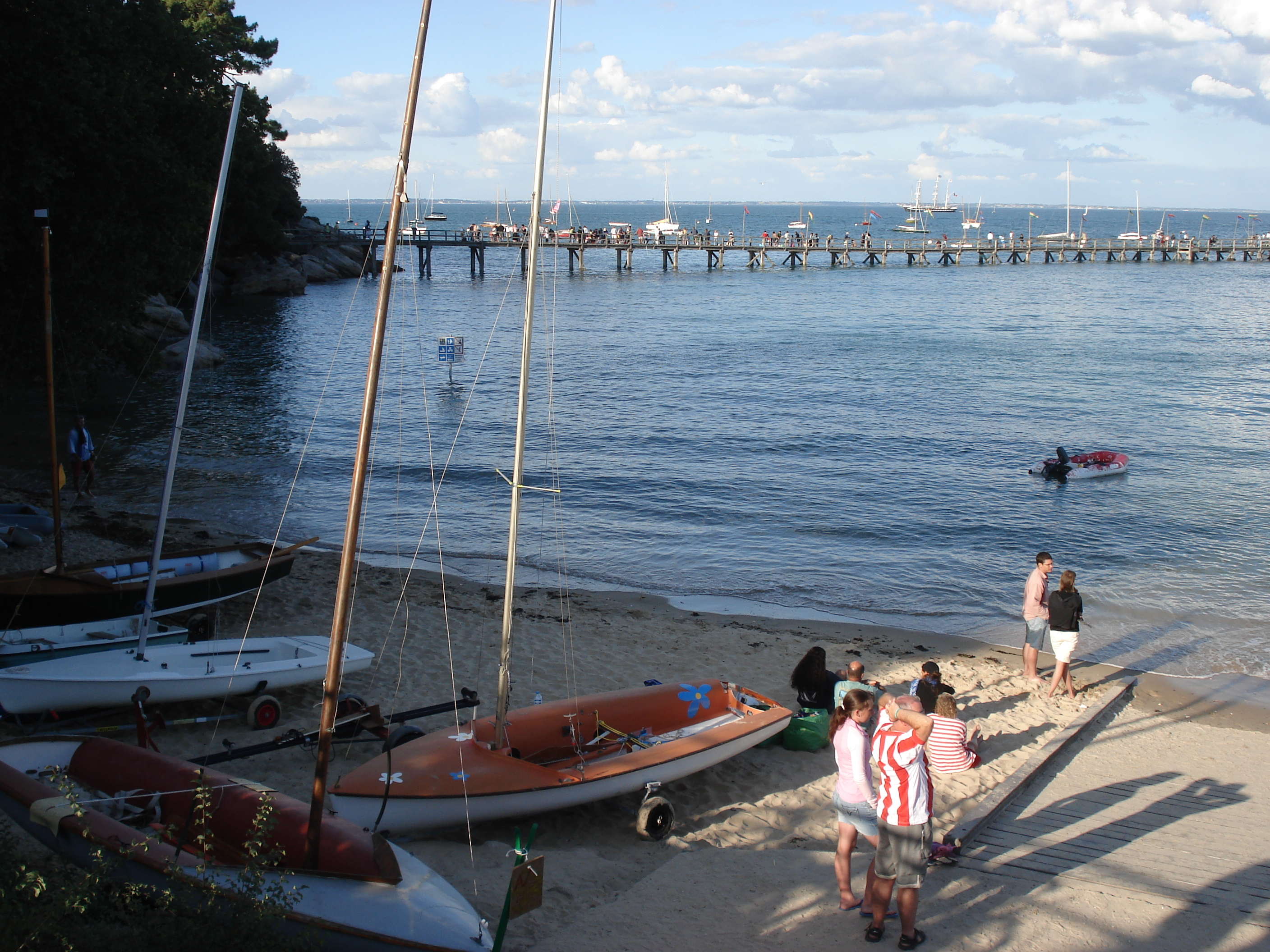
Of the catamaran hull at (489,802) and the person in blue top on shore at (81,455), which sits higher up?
the person in blue top on shore at (81,455)

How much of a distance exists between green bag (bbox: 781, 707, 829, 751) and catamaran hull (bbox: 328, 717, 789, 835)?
1.38 metres

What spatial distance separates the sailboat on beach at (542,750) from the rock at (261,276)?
62683 mm

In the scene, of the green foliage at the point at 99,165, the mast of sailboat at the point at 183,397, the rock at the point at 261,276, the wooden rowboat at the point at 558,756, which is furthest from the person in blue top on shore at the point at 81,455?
the rock at the point at 261,276

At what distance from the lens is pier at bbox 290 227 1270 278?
78250 millimetres

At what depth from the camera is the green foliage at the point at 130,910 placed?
4254 millimetres

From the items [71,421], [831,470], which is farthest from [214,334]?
[831,470]

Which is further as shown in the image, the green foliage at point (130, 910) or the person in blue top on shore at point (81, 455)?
the person in blue top on shore at point (81, 455)

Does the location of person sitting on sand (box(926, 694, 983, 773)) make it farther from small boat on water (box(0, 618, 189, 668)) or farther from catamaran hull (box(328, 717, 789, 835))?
small boat on water (box(0, 618, 189, 668))

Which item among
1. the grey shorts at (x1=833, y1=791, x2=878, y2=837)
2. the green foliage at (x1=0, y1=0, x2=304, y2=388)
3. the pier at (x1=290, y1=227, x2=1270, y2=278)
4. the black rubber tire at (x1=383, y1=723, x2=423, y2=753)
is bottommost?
the black rubber tire at (x1=383, y1=723, x2=423, y2=753)

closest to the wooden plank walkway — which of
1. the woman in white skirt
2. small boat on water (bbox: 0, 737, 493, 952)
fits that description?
the woman in white skirt

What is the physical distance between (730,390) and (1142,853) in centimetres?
3009

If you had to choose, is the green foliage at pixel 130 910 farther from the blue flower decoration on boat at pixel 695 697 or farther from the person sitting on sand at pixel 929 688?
the person sitting on sand at pixel 929 688

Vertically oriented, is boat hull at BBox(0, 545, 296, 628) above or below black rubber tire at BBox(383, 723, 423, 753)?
above

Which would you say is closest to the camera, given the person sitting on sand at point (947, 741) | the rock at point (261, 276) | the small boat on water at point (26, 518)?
the person sitting on sand at point (947, 741)
